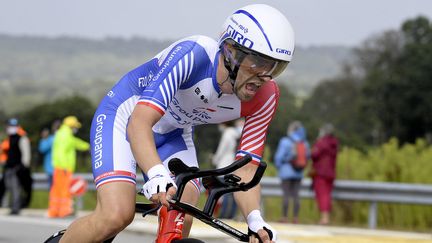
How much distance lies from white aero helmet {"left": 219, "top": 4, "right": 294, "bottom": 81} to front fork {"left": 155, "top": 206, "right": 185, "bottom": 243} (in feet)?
2.86

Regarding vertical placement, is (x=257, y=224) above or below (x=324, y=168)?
below

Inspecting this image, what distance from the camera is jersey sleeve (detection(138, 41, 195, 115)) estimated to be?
585cm

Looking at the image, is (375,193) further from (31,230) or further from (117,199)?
(117,199)

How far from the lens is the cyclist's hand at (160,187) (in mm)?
5367

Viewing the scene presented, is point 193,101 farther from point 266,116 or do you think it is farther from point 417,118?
point 417,118

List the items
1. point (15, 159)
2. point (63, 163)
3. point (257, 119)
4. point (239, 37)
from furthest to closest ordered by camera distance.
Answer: point (15, 159)
point (63, 163)
point (257, 119)
point (239, 37)

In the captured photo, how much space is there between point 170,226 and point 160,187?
411 mm

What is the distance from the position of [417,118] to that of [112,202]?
84.7m

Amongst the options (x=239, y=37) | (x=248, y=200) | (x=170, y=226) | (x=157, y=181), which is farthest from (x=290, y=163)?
(x=157, y=181)

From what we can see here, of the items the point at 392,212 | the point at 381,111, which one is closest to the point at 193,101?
the point at 392,212

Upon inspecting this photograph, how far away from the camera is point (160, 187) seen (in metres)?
5.38

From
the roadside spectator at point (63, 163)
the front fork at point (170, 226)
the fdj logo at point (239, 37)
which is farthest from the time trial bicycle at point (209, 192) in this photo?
the roadside spectator at point (63, 163)

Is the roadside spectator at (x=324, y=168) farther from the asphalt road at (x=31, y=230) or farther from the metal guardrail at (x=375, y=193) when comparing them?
the asphalt road at (x=31, y=230)

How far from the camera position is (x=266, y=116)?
6.48 m
